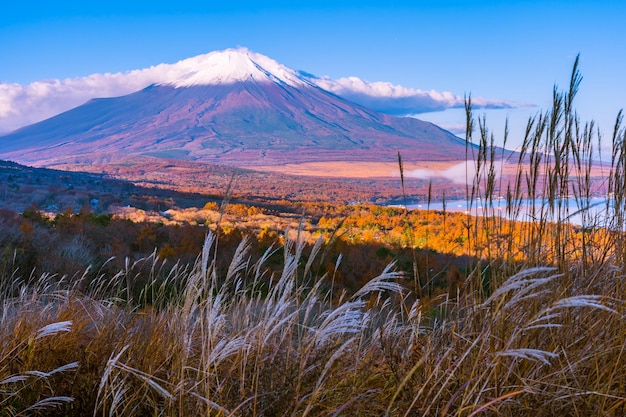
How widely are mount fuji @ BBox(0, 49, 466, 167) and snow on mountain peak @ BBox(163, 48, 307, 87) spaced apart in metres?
0.32

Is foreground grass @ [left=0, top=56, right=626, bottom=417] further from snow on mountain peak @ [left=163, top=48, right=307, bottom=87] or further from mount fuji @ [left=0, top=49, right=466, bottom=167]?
snow on mountain peak @ [left=163, top=48, right=307, bottom=87]

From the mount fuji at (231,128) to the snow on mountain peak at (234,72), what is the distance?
32cm

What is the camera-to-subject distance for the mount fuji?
12650 centimetres

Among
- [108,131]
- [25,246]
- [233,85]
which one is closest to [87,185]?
[25,246]

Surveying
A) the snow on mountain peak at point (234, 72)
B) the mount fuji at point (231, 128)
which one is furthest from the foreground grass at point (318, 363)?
the snow on mountain peak at point (234, 72)

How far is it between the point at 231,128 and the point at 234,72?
4294cm

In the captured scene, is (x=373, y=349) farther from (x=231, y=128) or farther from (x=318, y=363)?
(x=231, y=128)

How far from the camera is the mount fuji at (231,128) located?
12650 cm

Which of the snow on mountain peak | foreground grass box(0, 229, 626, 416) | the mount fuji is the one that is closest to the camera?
foreground grass box(0, 229, 626, 416)

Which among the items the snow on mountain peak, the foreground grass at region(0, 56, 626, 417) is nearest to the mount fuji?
the snow on mountain peak

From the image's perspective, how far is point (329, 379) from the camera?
2.12 metres

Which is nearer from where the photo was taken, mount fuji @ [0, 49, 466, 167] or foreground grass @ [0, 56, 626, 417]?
foreground grass @ [0, 56, 626, 417]

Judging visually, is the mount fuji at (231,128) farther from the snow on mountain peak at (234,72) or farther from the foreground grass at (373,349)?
the foreground grass at (373,349)

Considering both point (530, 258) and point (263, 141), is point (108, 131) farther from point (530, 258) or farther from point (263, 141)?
point (530, 258)
